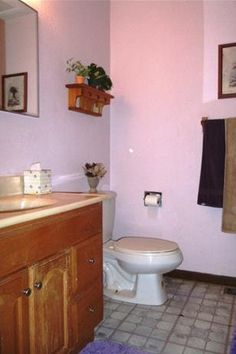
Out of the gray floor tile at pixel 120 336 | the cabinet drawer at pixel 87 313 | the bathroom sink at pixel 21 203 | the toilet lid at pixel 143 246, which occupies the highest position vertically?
the bathroom sink at pixel 21 203

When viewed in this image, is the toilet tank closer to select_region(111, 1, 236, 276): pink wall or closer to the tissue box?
select_region(111, 1, 236, 276): pink wall

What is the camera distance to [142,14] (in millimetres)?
2395

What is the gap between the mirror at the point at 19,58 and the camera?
148 cm

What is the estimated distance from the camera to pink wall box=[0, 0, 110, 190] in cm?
158

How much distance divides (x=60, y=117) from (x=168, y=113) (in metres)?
0.90

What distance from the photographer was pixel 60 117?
6.24ft

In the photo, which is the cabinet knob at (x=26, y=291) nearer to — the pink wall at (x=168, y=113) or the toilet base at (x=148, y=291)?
the toilet base at (x=148, y=291)

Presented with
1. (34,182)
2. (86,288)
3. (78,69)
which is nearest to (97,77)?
(78,69)

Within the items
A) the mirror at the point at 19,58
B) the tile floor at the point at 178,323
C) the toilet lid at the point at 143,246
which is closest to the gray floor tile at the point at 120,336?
the tile floor at the point at 178,323

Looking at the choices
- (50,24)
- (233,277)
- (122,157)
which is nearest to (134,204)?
(122,157)

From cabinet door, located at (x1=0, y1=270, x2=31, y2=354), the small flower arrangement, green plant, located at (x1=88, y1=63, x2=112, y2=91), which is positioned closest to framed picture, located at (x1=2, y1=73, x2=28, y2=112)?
green plant, located at (x1=88, y1=63, x2=112, y2=91)

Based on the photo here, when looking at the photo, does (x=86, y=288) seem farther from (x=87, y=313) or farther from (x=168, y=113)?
(x=168, y=113)

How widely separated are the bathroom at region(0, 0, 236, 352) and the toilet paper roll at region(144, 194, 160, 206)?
3.3 inches

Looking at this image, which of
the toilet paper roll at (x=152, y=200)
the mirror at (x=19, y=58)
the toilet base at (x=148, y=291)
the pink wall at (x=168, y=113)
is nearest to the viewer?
the mirror at (x=19, y=58)
